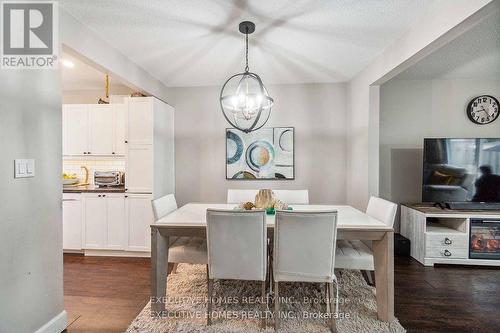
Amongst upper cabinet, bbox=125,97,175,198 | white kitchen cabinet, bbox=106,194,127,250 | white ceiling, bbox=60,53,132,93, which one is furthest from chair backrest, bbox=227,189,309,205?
white ceiling, bbox=60,53,132,93

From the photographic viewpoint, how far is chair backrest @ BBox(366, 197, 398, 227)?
2.09 metres

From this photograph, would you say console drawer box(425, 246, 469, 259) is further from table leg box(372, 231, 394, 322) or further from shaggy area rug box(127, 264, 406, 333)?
table leg box(372, 231, 394, 322)

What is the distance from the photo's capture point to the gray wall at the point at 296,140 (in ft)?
12.6

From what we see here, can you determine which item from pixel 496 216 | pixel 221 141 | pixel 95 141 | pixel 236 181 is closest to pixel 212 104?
pixel 221 141

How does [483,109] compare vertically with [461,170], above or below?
above

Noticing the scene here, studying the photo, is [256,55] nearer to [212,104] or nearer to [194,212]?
[212,104]

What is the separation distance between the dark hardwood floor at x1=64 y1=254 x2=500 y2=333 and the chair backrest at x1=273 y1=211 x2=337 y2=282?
→ 34.1 inches

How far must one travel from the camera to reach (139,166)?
328 cm

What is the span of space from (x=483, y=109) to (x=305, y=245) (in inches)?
144

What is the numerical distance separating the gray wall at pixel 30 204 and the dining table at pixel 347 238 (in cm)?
72

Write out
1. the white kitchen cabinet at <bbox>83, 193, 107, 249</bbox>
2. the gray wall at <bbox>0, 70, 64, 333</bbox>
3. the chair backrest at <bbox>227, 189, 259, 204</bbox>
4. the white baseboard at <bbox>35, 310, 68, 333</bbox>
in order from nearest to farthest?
the gray wall at <bbox>0, 70, 64, 333</bbox>
the white baseboard at <bbox>35, 310, 68, 333</bbox>
the chair backrest at <bbox>227, 189, 259, 204</bbox>
the white kitchen cabinet at <bbox>83, 193, 107, 249</bbox>

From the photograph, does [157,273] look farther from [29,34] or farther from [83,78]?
[83,78]

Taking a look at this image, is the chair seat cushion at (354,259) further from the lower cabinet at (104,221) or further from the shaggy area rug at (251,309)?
the lower cabinet at (104,221)

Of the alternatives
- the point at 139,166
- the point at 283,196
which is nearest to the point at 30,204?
the point at 139,166
